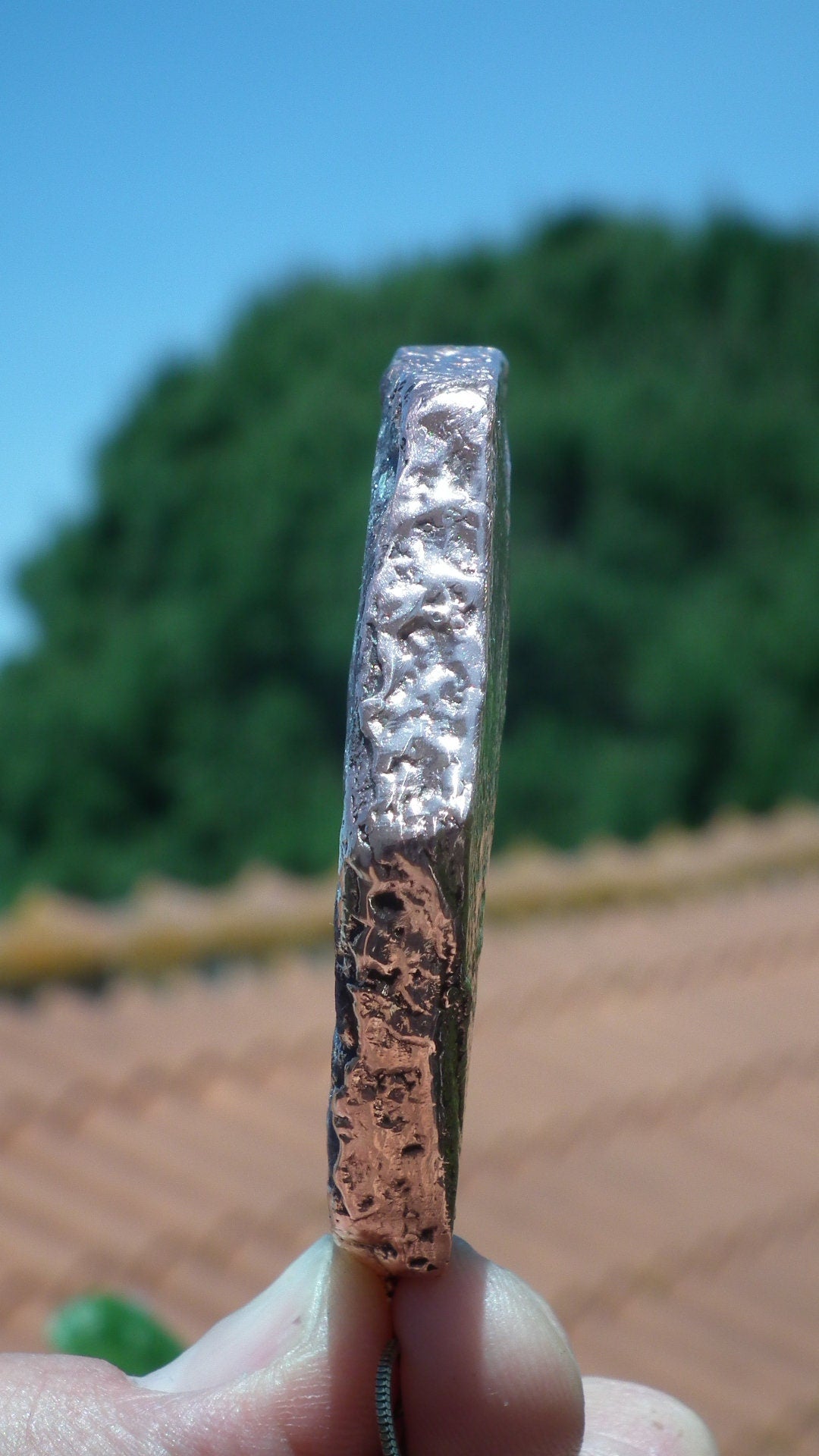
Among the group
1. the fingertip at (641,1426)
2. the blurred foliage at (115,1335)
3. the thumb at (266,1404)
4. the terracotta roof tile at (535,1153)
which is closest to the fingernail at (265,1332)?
the thumb at (266,1404)

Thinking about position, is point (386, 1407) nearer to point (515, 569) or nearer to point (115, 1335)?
point (115, 1335)

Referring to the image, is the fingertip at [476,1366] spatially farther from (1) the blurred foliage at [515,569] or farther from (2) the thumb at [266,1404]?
(1) the blurred foliage at [515,569]

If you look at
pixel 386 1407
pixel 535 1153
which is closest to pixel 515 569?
pixel 535 1153

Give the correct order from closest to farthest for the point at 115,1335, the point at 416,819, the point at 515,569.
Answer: the point at 416,819 → the point at 115,1335 → the point at 515,569

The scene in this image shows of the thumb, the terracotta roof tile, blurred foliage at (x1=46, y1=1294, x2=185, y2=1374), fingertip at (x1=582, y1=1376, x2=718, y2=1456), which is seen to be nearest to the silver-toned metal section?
the thumb

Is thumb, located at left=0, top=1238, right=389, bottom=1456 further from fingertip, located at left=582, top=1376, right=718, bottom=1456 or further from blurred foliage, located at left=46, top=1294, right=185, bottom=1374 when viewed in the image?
blurred foliage, located at left=46, top=1294, right=185, bottom=1374

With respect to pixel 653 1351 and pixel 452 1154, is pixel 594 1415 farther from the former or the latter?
pixel 653 1351
